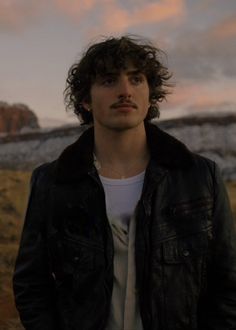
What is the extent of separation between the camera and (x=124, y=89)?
2.20m

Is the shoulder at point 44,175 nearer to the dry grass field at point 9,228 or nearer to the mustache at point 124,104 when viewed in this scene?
the mustache at point 124,104

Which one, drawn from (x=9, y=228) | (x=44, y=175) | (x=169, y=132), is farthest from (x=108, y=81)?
(x=169, y=132)

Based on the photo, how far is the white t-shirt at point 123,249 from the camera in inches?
82.1

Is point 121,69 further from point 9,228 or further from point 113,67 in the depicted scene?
point 9,228

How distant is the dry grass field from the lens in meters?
7.25

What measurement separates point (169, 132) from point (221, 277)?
84.3ft

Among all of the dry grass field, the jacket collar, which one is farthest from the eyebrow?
the dry grass field

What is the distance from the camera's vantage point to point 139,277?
208 cm

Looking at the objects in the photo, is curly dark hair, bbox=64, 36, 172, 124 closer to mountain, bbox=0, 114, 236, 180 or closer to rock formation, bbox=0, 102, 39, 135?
mountain, bbox=0, 114, 236, 180

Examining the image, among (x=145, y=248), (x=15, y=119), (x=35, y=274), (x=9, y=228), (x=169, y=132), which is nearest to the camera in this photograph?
(x=145, y=248)

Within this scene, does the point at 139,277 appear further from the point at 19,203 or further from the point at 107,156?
the point at 19,203

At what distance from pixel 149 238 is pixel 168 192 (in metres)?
0.20

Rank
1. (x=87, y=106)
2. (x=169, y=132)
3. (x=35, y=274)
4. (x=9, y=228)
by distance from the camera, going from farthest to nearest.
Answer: (x=169, y=132), (x=9, y=228), (x=87, y=106), (x=35, y=274)

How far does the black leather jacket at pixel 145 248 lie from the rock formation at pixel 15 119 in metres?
38.2
